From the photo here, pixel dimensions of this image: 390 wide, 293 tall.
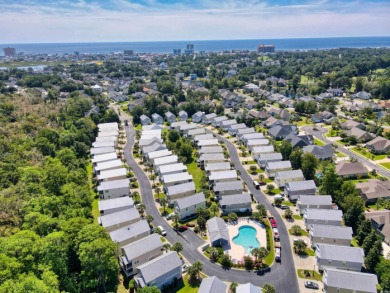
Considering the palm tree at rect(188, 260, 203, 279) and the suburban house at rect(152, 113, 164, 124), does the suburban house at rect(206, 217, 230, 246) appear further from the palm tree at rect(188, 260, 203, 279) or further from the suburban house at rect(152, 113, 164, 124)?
the suburban house at rect(152, 113, 164, 124)

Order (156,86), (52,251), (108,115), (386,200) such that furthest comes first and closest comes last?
(156,86)
(108,115)
(386,200)
(52,251)

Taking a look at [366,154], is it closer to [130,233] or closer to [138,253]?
[130,233]

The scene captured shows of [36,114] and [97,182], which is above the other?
[36,114]

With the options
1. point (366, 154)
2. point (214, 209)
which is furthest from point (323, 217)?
point (366, 154)

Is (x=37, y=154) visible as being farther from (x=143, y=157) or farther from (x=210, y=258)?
(x=210, y=258)

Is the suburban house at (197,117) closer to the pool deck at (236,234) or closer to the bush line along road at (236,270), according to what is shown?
the bush line along road at (236,270)

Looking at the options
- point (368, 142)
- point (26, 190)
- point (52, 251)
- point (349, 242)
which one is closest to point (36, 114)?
point (26, 190)

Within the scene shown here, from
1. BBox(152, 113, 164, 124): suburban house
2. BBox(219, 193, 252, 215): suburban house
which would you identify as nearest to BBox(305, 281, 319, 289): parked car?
BBox(219, 193, 252, 215): suburban house
